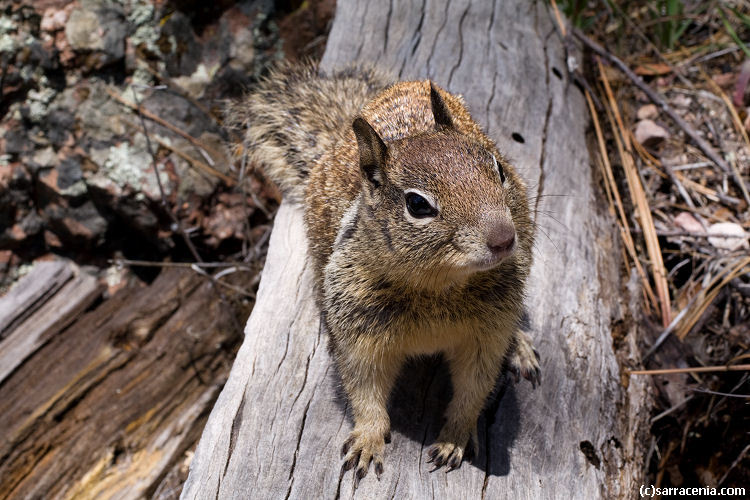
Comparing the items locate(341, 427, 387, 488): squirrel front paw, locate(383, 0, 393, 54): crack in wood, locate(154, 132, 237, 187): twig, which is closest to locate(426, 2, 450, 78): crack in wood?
locate(383, 0, 393, 54): crack in wood

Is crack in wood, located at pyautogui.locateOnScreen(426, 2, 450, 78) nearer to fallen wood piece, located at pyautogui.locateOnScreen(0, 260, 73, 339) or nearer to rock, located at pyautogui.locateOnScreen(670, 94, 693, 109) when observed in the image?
rock, located at pyautogui.locateOnScreen(670, 94, 693, 109)

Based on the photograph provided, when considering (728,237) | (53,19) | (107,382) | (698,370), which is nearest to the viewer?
(698,370)

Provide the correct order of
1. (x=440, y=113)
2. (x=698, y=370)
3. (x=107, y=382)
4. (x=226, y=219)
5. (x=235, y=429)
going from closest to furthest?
(x=440, y=113), (x=235, y=429), (x=698, y=370), (x=107, y=382), (x=226, y=219)

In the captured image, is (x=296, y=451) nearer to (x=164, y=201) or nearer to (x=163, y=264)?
(x=163, y=264)

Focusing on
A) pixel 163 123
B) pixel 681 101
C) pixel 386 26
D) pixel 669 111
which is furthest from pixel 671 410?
pixel 163 123

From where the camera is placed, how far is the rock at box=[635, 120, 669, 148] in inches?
158

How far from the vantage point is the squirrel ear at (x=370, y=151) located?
2225mm

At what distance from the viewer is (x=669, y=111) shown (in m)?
4.03

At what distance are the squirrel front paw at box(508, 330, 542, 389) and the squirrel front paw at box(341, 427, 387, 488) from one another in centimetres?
66

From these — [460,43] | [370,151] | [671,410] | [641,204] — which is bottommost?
[671,410]

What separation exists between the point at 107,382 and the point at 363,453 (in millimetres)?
2010

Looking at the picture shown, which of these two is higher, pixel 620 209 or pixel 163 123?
pixel 163 123

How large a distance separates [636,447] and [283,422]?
150cm

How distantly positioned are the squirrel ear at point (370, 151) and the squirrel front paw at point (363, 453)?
96 centimetres
